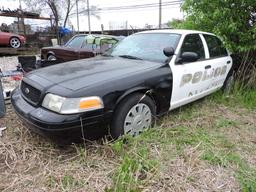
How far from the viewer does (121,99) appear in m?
3.12

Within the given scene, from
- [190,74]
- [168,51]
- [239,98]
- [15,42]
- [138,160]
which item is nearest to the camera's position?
[138,160]

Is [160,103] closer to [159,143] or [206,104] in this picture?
[159,143]

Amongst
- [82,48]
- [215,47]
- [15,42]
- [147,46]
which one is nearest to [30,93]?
[147,46]

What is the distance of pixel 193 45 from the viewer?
4363 millimetres

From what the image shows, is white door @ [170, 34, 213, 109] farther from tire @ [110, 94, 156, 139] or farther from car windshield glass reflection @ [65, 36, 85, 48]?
car windshield glass reflection @ [65, 36, 85, 48]

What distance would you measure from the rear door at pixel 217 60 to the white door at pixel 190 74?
15 cm

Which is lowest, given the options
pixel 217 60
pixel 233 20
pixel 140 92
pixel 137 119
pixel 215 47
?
pixel 137 119

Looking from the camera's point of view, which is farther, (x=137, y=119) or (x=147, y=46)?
(x=147, y=46)

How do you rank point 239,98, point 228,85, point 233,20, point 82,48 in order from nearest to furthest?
1. point 239,98
2. point 228,85
3. point 233,20
4. point 82,48

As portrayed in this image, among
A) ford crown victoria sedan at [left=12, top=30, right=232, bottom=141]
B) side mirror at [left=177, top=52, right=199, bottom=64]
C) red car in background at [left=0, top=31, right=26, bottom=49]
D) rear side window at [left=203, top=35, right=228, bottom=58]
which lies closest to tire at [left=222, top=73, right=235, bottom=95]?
rear side window at [left=203, top=35, right=228, bottom=58]

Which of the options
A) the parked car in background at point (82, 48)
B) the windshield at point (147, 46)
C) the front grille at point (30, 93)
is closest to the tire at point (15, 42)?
the parked car in background at point (82, 48)

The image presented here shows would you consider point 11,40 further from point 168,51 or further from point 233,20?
point 168,51

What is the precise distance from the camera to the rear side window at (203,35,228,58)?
4.80 meters

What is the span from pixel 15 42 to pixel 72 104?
13.0 m
